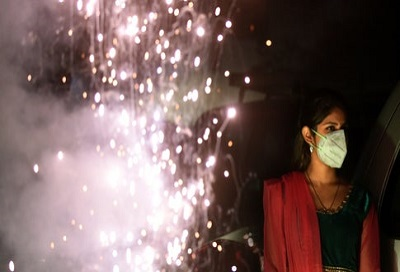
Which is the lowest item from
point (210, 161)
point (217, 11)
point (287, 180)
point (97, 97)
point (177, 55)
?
point (210, 161)

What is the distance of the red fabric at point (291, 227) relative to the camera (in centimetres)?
309

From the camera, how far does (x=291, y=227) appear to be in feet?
10.4

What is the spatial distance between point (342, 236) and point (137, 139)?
101 inches

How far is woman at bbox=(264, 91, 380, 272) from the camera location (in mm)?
3098

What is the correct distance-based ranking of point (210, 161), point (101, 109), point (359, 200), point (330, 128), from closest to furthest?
point (359, 200) < point (330, 128) < point (210, 161) < point (101, 109)

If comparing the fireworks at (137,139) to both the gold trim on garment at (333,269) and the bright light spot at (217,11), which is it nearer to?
the bright light spot at (217,11)

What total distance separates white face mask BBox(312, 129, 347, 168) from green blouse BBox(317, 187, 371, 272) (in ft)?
0.87

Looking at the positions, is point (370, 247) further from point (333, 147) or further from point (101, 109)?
point (101, 109)

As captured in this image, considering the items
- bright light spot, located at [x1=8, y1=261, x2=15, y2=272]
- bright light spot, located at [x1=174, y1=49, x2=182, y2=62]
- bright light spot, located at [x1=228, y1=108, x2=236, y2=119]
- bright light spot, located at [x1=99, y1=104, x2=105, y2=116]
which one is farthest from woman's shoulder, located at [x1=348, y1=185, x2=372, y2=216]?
bright light spot, located at [x1=8, y1=261, x2=15, y2=272]

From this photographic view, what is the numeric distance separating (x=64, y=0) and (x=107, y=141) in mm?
1331

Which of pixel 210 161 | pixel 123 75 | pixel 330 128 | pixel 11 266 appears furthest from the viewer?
pixel 123 75

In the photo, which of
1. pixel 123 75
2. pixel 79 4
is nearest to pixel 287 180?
pixel 123 75

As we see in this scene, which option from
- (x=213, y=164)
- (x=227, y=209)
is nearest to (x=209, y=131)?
(x=213, y=164)

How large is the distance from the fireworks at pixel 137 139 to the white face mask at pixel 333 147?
1.75 m
